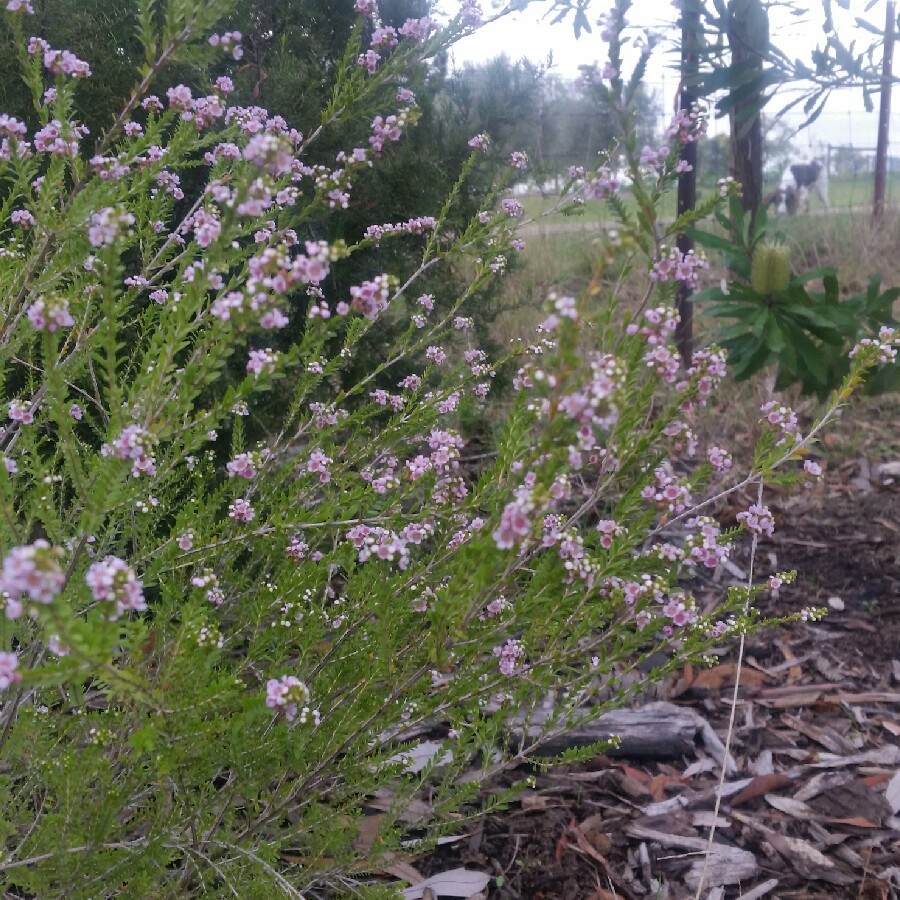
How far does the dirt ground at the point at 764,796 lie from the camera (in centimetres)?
222

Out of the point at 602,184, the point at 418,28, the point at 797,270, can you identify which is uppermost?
the point at 418,28

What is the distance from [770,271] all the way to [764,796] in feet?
8.23

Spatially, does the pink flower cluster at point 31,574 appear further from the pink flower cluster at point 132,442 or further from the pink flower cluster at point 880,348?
the pink flower cluster at point 880,348

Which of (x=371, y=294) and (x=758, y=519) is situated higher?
(x=371, y=294)

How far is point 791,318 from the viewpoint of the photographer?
407cm

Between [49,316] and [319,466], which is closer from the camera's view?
[49,316]

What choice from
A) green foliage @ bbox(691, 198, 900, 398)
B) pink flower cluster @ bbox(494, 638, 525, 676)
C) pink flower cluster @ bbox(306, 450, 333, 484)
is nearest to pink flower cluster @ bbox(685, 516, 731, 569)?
pink flower cluster @ bbox(494, 638, 525, 676)

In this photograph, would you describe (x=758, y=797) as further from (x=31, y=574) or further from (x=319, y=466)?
(x=31, y=574)

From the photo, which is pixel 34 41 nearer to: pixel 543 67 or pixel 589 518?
pixel 543 67

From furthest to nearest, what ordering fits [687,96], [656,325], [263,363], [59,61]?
1. [687,96]
2. [59,61]
3. [656,325]
4. [263,363]

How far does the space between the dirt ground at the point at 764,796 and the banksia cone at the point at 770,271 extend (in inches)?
54.9

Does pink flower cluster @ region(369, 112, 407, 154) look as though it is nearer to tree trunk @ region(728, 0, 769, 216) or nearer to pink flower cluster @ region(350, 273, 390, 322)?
pink flower cluster @ region(350, 273, 390, 322)

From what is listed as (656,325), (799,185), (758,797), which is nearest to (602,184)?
(656,325)

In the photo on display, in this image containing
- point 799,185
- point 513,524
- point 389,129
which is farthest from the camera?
point 799,185
